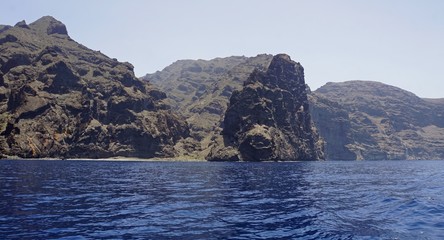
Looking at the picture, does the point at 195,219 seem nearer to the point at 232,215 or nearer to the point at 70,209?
the point at 232,215

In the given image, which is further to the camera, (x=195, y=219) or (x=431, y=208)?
(x=431, y=208)

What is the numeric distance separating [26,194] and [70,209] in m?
14.4

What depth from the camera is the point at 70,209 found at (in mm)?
36250

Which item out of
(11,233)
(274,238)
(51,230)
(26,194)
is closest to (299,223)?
(274,238)

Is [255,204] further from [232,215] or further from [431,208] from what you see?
[431,208]

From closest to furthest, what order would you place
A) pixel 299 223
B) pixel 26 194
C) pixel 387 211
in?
1. pixel 299 223
2. pixel 387 211
3. pixel 26 194

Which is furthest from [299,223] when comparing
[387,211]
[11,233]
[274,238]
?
[11,233]

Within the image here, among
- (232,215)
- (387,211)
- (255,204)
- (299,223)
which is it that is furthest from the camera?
(255,204)

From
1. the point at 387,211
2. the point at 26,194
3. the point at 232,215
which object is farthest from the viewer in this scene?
the point at 26,194

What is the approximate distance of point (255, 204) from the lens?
42219mm

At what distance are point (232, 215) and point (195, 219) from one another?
4017 millimetres

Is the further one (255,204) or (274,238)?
(255,204)

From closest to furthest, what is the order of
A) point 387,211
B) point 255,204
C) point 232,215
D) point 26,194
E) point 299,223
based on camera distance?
point 299,223
point 232,215
point 387,211
point 255,204
point 26,194

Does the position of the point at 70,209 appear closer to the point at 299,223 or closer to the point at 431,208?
the point at 299,223
